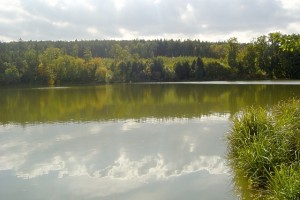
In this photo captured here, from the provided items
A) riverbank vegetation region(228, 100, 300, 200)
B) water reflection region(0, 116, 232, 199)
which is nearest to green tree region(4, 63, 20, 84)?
water reflection region(0, 116, 232, 199)

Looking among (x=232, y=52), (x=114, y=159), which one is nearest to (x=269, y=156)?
(x=114, y=159)

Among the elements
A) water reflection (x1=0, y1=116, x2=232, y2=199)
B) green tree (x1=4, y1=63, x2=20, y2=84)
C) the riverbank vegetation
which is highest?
green tree (x1=4, y1=63, x2=20, y2=84)

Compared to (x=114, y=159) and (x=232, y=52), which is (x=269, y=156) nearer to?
(x=114, y=159)

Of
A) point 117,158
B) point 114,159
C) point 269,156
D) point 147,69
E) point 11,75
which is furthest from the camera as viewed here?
point 147,69

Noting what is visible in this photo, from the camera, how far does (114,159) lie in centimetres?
1661

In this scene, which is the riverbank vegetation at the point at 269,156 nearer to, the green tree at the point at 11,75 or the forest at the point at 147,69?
the forest at the point at 147,69

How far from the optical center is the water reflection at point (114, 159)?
1284 centimetres

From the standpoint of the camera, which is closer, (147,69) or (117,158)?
(117,158)

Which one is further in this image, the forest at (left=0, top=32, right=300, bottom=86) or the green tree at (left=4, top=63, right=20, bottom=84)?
the green tree at (left=4, top=63, right=20, bottom=84)

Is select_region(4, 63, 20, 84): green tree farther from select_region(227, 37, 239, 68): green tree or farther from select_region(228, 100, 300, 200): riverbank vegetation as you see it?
select_region(228, 100, 300, 200): riverbank vegetation

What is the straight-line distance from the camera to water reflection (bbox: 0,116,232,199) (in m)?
12.8

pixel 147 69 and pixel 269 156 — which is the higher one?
pixel 147 69

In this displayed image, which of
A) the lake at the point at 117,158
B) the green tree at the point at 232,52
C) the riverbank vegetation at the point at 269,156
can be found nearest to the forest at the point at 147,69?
the green tree at the point at 232,52

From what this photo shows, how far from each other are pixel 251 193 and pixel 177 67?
98.6 metres
